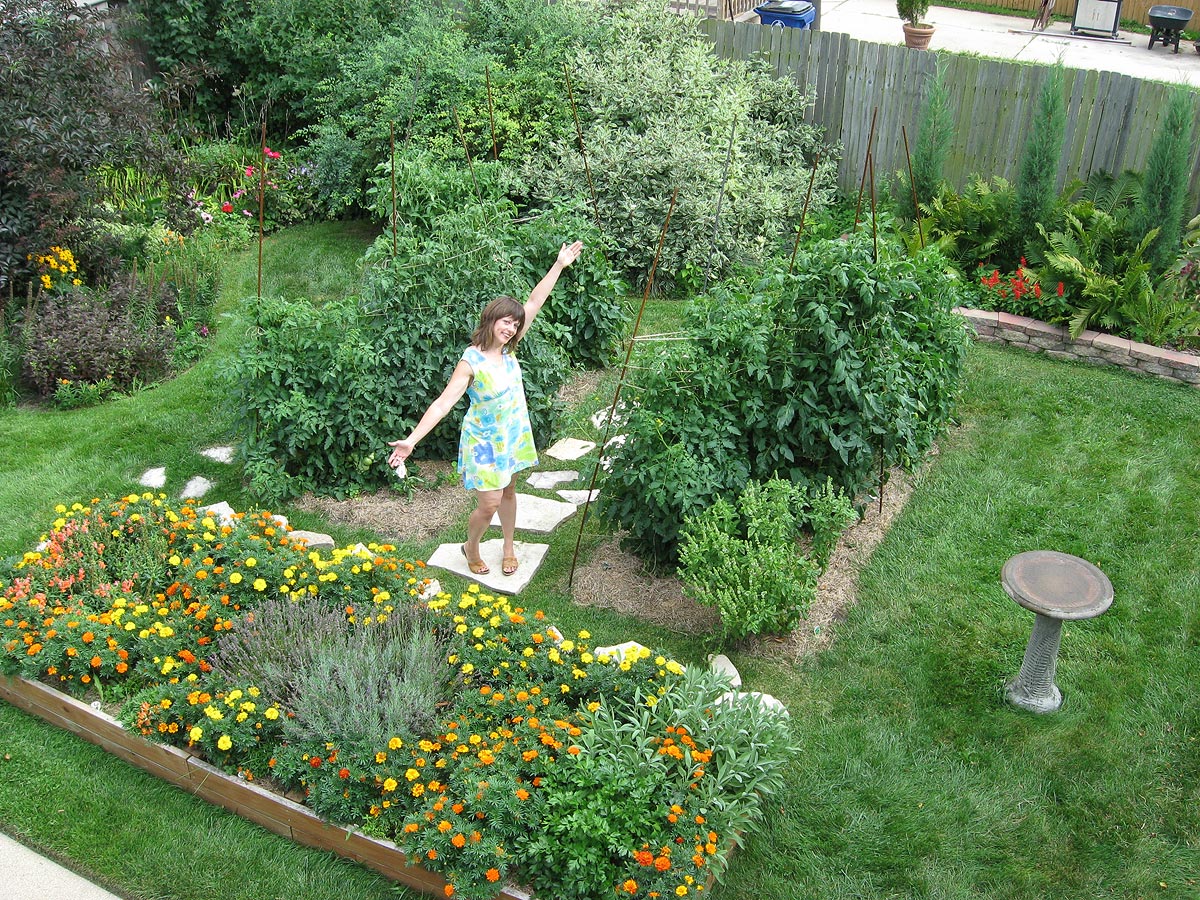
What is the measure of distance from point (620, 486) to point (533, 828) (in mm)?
2046

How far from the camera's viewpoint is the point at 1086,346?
7.22m

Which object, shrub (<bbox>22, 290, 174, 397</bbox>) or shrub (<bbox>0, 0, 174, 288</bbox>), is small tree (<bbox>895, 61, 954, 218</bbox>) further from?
shrub (<bbox>0, 0, 174, 288</bbox>)

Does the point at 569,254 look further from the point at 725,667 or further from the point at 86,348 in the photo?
the point at 86,348

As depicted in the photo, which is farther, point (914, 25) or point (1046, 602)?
point (914, 25)

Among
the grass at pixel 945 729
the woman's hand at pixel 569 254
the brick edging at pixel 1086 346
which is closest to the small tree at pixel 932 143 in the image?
the brick edging at pixel 1086 346

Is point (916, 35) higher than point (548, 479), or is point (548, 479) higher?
point (916, 35)

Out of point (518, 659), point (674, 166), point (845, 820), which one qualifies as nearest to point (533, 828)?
point (518, 659)

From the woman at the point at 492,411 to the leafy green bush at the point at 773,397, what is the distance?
1.70ft

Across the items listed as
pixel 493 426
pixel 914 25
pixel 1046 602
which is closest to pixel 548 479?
pixel 493 426

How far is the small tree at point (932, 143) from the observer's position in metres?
8.39

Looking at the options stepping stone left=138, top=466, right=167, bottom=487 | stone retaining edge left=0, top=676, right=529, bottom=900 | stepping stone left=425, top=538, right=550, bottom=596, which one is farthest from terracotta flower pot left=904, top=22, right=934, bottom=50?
stone retaining edge left=0, top=676, right=529, bottom=900

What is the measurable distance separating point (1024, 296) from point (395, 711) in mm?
5804

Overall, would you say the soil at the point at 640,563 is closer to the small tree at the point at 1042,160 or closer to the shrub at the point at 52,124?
the small tree at the point at 1042,160

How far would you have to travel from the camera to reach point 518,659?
4211 millimetres
